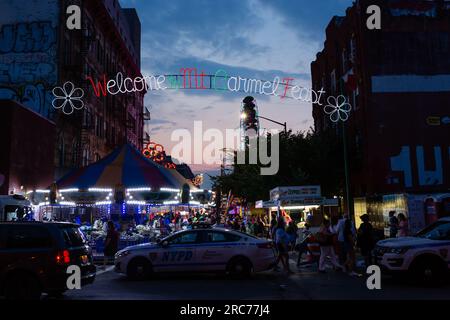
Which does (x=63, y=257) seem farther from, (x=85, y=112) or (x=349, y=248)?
(x=85, y=112)

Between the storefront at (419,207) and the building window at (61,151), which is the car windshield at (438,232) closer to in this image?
the storefront at (419,207)

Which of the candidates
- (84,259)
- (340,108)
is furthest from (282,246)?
(340,108)

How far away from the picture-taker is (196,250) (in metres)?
14.2

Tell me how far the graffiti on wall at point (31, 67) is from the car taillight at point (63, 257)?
2581cm

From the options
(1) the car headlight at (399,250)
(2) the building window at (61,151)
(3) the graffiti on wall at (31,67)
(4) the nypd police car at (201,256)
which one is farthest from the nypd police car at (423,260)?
(3) the graffiti on wall at (31,67)

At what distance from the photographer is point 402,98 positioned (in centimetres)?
3198

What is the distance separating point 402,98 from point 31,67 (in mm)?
25242

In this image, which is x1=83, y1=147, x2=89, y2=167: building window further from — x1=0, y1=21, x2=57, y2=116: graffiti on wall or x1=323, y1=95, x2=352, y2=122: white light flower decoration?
x1=323, y1=95, x2=352, y2=122: white light flower decoration

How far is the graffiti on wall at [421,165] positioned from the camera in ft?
102

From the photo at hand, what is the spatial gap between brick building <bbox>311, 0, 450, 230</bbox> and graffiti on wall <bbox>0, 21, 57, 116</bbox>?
19857 millimetres

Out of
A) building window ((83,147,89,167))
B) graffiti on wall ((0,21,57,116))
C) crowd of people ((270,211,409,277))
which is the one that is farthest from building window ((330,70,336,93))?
crowd of people ((270,211,409,277))
